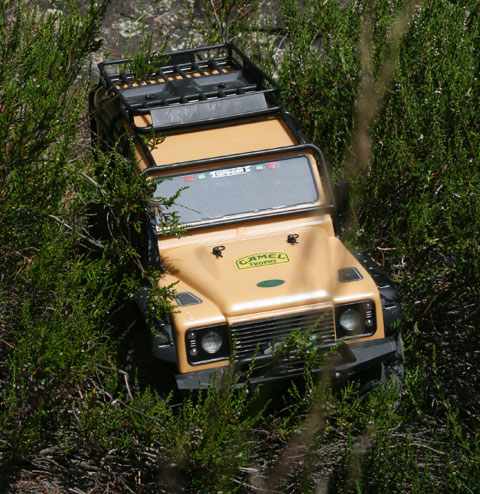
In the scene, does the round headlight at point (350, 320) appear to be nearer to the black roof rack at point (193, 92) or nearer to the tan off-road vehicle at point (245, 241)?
the tan off-road vehicle at point (245, 241)

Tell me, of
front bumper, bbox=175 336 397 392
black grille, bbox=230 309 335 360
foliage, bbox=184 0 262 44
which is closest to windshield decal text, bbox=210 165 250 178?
black grille, bbox=230 309 335 360

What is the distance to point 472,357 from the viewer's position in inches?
206

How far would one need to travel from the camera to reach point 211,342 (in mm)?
4586

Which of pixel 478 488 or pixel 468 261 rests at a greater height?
pixel 468 261

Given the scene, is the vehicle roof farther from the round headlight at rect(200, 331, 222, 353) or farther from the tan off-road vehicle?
Result: the round headlight at rect(200, 331, 222, 353)

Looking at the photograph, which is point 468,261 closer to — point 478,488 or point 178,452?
point 478,488

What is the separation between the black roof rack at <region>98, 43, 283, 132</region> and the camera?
217 inches

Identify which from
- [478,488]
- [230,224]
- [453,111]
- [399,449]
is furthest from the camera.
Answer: [453,111]

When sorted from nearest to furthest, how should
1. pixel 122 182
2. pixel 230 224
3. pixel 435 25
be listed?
pixel 122 182
pixel 230 224
pixel 435 25

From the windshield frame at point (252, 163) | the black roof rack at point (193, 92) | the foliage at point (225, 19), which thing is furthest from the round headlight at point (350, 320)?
the foliage at point (225, 19)

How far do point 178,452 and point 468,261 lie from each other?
2.14 metres

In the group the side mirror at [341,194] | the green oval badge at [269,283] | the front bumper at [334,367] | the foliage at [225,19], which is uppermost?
the foliage at [225,19]

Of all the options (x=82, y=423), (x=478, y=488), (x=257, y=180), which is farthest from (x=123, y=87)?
(x=478, y=488)

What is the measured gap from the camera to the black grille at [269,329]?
4.58 metres
